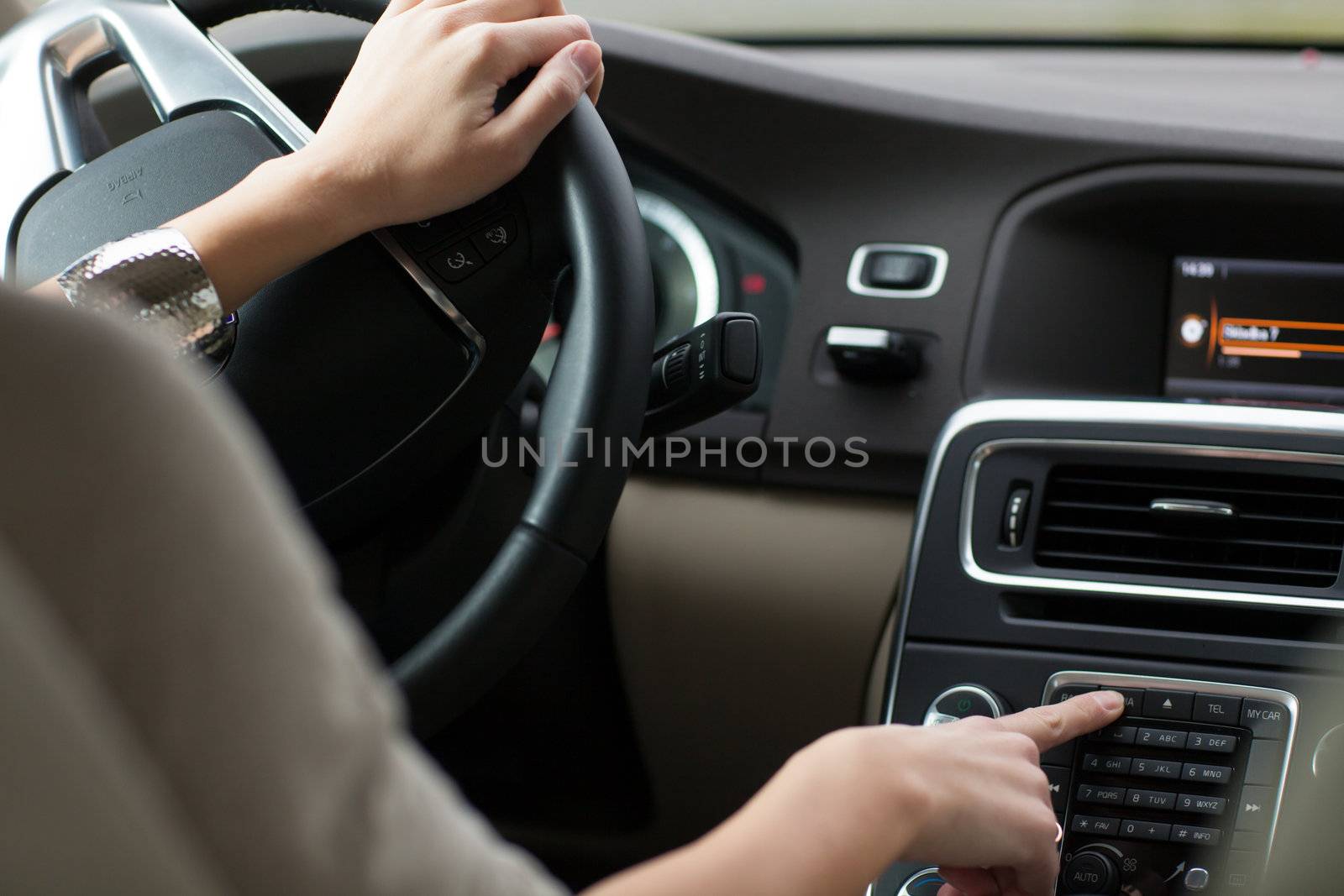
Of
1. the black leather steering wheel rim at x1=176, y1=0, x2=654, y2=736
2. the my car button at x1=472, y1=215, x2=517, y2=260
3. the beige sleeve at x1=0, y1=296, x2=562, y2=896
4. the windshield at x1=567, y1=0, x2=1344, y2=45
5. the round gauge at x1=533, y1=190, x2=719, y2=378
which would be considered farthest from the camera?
the windshield at x1=567, y1=0, x2=1344, y2=45

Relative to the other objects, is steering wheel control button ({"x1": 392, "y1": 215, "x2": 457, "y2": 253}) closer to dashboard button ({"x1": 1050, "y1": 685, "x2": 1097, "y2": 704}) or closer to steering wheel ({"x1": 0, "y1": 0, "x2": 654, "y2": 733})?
steering wheel ({"x1": 0, "y1": 0, "x2": 654, "y2": 733})

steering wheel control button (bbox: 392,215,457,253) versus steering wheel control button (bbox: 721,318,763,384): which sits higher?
steering wheel control button (bbox: 392,215,457,253)

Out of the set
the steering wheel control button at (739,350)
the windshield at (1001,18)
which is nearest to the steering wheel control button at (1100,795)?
the steering wheel control button at (739,350)

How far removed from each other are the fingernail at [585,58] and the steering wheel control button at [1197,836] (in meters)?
A: 0.65

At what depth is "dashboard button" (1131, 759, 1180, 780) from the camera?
3.03 ft

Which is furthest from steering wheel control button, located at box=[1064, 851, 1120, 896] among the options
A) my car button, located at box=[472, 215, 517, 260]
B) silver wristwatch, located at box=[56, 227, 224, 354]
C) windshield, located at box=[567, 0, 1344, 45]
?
windshield, located at box=[567, 0, 1344, 45]

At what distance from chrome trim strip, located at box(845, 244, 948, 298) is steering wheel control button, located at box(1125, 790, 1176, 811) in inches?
19.1

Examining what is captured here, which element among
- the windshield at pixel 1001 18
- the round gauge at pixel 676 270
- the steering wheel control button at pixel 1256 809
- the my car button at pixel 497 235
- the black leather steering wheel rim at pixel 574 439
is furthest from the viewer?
the windshield at pixel 1001 18

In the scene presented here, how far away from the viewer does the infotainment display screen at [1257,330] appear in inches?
45.8

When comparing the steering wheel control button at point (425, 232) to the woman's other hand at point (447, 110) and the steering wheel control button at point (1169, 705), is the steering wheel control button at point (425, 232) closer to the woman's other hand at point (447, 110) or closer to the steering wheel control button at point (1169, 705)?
the woman's other hand at point (447, 110)

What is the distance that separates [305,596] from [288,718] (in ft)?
0.11

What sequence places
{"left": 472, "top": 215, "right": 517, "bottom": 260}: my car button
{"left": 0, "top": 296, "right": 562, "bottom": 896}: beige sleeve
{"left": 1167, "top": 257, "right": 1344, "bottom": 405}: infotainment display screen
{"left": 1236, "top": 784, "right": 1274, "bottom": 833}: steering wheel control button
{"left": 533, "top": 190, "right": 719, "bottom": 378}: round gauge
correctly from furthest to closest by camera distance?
{"left": 533, "top": 190, "right": 719, "bottom": 378}: round gauge < {"left": 1167, "top": 257, "right": 1344, "bottom": 405}: infotainment display screen < {"left": 1236, "top": 784, "right": 1274, "bottom": 833}: steering wheel control button < {"left": 472, "top": 215, "right": 517, "bottom": 260}: my car button < {"left": 0, "top": 296, "right": 562, "bottom": 896}: beige sleeve

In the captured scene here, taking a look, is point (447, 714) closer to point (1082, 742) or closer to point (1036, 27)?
point (1082, 742)

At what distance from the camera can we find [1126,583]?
1008 millimetres
